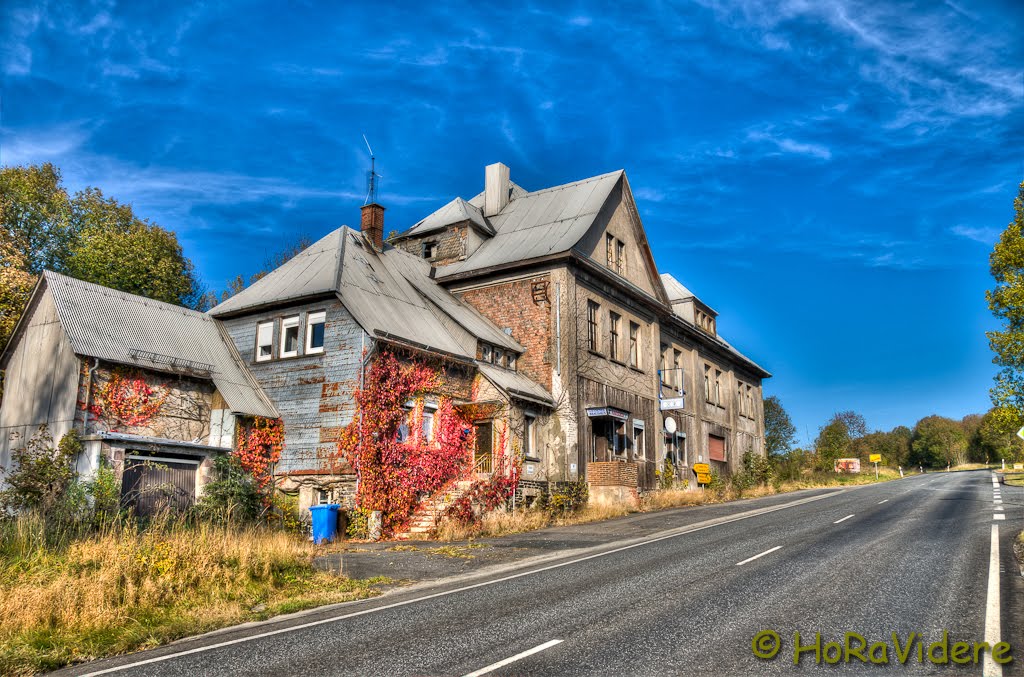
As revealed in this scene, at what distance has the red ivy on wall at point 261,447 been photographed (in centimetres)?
2092

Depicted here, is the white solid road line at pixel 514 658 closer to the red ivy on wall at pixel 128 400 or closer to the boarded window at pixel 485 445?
the boarded window at pixel 485 445

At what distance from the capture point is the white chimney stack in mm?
32531

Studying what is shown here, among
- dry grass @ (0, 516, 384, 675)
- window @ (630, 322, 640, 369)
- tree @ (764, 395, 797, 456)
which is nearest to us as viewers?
dry grass @ (0, 516, 384, 675)

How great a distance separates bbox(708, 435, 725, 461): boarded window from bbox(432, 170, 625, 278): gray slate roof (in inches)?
575

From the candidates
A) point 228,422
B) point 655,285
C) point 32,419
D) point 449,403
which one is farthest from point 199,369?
point 655,285

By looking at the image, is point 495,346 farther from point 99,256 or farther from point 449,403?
point 99,256

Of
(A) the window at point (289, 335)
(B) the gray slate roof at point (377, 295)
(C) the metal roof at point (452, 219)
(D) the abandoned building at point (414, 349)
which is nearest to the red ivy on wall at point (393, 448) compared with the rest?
(D) the abandoned building at point (414, 349)

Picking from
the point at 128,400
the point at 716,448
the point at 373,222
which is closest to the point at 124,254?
the point at 373,222

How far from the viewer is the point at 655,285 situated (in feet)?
108

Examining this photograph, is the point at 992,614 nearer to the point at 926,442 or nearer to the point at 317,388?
the point at 317,388

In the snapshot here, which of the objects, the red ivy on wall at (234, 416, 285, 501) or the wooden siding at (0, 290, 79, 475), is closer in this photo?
the wooden siding at (0, 290, 79, 475)

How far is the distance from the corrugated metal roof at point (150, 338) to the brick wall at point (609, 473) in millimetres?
10301

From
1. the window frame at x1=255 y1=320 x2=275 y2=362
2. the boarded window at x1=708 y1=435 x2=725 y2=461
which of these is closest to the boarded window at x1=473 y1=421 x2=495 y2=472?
the window frame at x1=255 y1=320 x2=275 y2=362

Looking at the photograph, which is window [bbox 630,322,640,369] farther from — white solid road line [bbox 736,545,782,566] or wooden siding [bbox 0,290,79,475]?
wooden siding [bbox 0,290,79,475]
